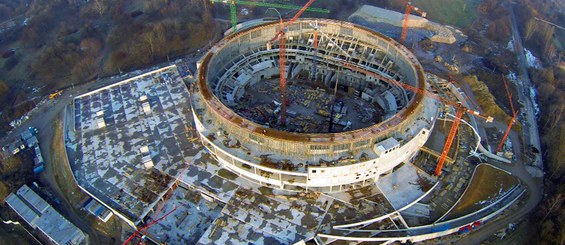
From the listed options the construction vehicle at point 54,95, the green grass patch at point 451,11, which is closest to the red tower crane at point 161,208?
the construction vehicle at point 54,95

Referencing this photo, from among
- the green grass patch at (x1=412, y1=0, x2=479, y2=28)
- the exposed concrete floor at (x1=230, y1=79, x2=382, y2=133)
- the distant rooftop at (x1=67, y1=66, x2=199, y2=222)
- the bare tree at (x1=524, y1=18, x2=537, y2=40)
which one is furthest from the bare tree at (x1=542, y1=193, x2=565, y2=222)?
the green grass patch at (x1=412, y1=0, x2=479, y2=28)

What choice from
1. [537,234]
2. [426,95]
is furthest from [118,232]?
[537,234]

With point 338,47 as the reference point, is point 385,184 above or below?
below

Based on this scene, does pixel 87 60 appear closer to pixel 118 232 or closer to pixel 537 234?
pixel 118 232

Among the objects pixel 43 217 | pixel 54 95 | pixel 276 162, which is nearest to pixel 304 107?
pixel 276 162

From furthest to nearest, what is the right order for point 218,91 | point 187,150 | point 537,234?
point 218,91
point 187,150
point 537,234

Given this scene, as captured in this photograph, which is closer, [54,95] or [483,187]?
[483,187]

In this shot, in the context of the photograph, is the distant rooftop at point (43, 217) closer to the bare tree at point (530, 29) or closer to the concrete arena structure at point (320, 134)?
the concrete arena structure at point (320, 134)

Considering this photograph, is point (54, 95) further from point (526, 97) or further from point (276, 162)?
point (526, 97)
